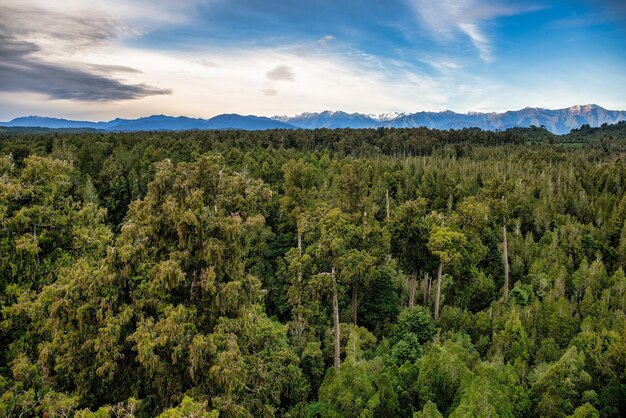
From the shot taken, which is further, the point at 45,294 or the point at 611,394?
the point at 611,394

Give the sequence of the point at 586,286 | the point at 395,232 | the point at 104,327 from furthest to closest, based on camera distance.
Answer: the point at 586,286 < the point at 395,232 < the point at 104,327

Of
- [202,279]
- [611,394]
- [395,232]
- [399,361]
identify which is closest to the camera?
[202,279]

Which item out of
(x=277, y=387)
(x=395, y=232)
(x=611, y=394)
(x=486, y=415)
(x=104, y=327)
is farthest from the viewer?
(x=395, y=232)

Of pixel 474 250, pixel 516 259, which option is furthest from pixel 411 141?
pixel 474 250

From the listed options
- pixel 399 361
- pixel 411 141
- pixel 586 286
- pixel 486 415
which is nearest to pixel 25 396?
pixel 486 415

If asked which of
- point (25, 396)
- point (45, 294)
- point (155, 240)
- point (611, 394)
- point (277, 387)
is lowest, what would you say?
point (611, 394)

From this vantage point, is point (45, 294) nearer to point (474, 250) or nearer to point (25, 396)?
point (25, 396)

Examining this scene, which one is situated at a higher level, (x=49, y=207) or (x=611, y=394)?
(x=49, y=207)

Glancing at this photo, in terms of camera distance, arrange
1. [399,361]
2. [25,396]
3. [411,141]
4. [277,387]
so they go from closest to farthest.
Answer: [25,396] < [277,387] < [399,361] < [411,141]

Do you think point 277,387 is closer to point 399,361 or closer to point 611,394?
point 399,361
